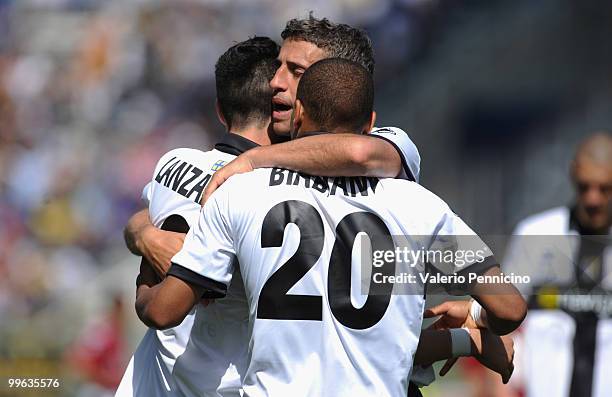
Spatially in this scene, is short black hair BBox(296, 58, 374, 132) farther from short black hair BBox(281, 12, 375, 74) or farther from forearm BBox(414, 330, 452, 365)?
forearm BBox(414, 330, 452, 365)

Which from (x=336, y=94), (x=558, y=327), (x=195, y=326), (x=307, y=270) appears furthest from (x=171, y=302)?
(x=558, y=327)

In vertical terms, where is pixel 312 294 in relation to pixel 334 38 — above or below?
below

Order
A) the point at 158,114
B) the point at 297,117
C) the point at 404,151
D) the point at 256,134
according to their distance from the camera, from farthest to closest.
→ the point at 158,114 < the point at 256,134 < the point at 404,151 < the point at 297,117

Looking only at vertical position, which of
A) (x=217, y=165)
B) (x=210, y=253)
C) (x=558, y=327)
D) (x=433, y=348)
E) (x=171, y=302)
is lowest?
(x=558, y=327)

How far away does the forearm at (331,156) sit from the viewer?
2.17 meters

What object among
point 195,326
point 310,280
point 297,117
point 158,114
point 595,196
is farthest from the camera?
point 158,114

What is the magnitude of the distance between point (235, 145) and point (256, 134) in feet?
0.28

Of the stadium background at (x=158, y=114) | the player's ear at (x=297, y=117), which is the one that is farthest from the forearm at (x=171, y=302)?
the stadium background at (x=158, y=114)

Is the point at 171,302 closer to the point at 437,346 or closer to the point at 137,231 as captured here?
the point at 137,231

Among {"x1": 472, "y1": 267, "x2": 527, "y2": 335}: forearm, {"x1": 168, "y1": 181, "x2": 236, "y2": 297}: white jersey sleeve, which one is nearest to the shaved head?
{"x1": 472, "y1": 267, "x2": 527, "y2": 335}: forearm

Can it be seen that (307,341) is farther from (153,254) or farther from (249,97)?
(249,97)

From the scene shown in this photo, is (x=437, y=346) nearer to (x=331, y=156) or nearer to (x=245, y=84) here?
(x=331, y=156)

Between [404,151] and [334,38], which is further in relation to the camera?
[334,38]

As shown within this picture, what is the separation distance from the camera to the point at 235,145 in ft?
8.65
